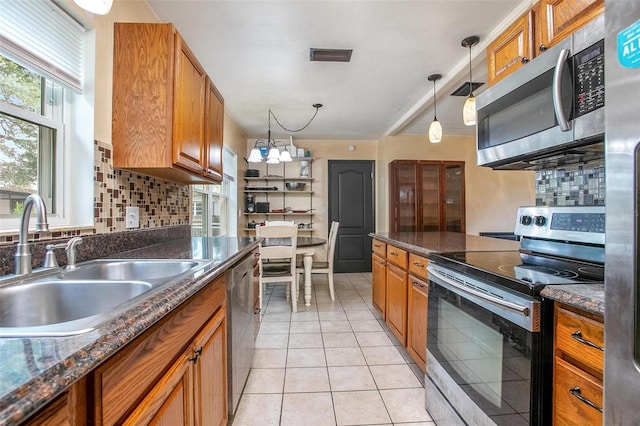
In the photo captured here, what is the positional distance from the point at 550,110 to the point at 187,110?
1.79m

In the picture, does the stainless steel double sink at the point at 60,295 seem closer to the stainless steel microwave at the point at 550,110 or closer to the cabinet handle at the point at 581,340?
the cabinet handle at the point at 581,340

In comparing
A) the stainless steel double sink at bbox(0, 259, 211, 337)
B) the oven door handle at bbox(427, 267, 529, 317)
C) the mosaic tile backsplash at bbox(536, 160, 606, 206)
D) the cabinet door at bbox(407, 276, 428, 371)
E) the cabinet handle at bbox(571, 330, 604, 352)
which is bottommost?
the cabinet door at bbox(407, 276, 428, 371)

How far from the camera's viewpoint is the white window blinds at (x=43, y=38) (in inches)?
42.9

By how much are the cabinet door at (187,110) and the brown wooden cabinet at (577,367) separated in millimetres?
1754

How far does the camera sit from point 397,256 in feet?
7.57

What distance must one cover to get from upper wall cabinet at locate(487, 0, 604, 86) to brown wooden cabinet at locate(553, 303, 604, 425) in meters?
1.15

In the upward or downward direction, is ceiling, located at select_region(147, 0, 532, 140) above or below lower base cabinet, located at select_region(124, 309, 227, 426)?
above

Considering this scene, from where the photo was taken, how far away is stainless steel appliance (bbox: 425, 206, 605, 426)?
0.94 m

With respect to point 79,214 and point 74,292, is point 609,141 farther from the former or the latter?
point 79,214

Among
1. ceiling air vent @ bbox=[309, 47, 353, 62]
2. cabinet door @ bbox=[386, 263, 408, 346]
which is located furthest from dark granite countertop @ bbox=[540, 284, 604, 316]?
ceiling air vent @ bbox=[309, 47, 353, 62]

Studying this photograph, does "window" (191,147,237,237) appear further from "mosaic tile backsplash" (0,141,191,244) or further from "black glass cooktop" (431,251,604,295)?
"black glass cooktop" (431,251,604,295)

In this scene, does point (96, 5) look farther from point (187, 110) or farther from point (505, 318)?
point (505, 318)

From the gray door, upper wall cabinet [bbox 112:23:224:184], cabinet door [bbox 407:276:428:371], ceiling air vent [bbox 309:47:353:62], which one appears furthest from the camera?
the gray door

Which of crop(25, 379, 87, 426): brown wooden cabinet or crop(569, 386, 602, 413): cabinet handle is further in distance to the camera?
crop(569, 386, 602, 413): cabinet handle
